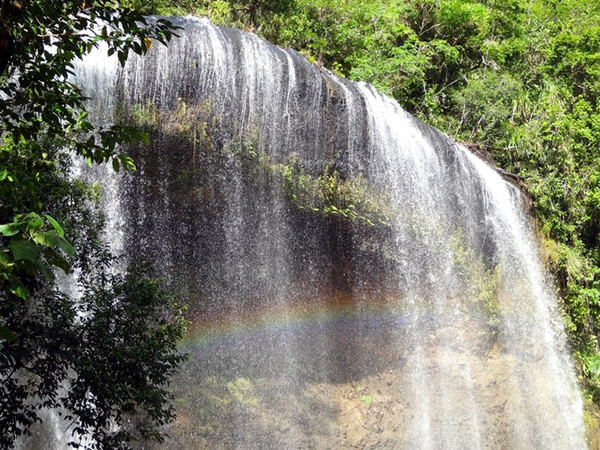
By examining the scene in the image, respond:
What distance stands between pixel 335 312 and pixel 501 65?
27.8 ft

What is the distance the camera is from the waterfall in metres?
12.1

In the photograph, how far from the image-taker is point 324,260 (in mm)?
13898

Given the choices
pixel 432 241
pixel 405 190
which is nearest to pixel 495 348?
pixel 432 241

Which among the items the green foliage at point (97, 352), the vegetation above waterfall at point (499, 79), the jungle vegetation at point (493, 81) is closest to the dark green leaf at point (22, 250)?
the green foliage at point (97, 352)

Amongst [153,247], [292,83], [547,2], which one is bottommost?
[153,247]

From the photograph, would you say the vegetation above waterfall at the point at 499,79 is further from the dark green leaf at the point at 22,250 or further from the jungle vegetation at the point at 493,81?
the dark green leaf at the point at 22,250

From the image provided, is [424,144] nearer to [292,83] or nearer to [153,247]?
[292,83]

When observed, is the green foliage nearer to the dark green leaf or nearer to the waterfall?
the waterfall

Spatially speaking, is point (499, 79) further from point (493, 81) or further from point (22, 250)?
point (22, 250)

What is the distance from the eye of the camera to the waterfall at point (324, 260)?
12.1 meters

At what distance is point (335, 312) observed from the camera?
1428 centimetres

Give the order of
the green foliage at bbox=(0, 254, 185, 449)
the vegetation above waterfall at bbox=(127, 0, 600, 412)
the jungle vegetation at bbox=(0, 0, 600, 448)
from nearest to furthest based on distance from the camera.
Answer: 1. the green foliage at bbox=(0, 254, 185, 449)
2. the jungle vegetation at bbox=(0, 0, 600, 448)
3. the vegetation above waterfall at bbox=(127, 0, 600, 412)

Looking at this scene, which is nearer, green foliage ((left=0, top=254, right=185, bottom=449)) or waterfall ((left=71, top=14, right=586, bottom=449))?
green foliage ((left=0, top=254, right=185, bottom=449))

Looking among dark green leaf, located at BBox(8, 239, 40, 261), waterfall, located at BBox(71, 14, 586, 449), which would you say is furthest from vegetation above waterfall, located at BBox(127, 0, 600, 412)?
dark green leaf, located at BBox(8, 239, 40, 261)
